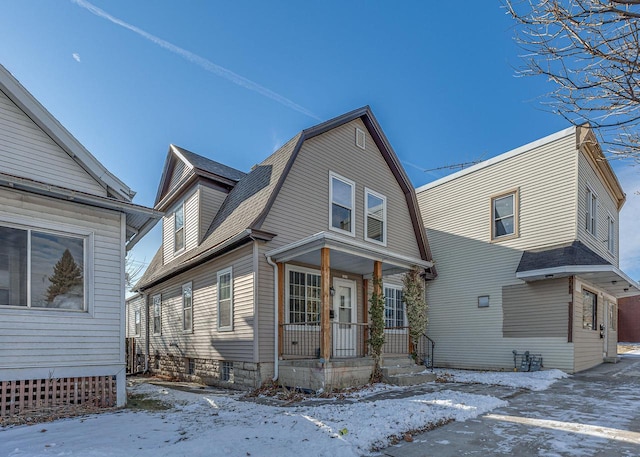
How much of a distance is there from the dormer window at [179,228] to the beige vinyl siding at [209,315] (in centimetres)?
110

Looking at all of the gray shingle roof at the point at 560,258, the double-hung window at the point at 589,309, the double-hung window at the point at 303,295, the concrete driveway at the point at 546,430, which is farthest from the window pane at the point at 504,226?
the double-hung window at the point at 303,295

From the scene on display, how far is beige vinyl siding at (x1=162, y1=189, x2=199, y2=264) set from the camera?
11992mm

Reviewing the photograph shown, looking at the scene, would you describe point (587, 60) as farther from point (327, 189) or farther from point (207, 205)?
point (207, 205)

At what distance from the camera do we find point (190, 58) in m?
15.4

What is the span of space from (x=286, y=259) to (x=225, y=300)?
2.24 meters

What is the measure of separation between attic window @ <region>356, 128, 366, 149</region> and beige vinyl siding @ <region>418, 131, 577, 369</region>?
14.6ft

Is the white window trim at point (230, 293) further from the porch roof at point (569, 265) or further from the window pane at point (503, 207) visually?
the window pane at point (503, 207)

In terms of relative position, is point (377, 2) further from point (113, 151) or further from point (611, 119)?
point (113, 151)

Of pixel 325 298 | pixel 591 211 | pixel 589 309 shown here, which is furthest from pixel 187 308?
pixel 591 211

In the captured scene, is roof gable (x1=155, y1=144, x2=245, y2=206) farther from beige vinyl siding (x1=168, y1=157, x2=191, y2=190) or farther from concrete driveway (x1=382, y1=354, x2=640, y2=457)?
concrete driveway (x1=382, y1=354, x2=640, y2=457)

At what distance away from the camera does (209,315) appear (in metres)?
10.5

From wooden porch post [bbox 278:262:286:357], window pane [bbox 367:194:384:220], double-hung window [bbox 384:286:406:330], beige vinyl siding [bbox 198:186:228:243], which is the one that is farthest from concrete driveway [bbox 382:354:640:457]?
beige vinyl siding [bbox 198:186:228:243]

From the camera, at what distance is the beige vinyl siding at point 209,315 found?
905cm

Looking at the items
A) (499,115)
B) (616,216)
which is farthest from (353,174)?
(616,216)
